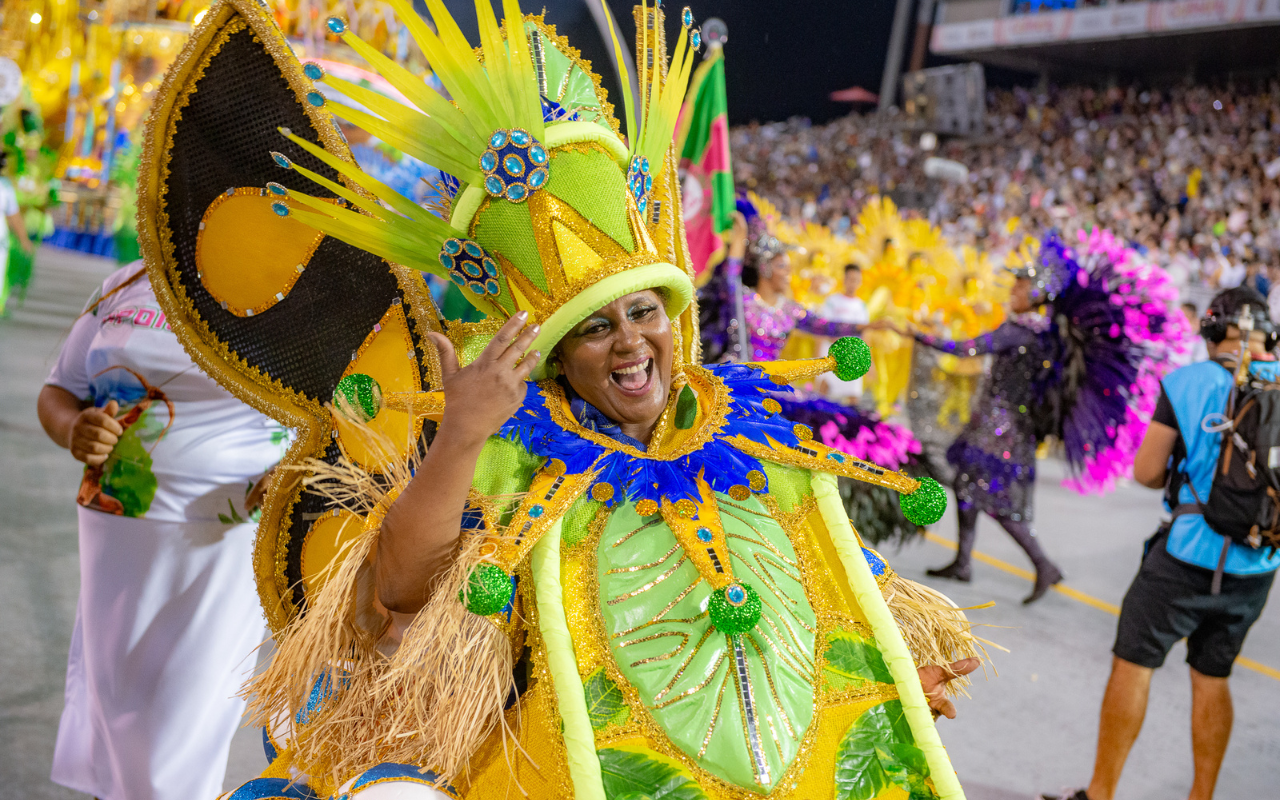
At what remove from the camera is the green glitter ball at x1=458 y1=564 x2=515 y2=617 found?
1234 mm

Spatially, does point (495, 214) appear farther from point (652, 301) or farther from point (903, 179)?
point (903, 179)

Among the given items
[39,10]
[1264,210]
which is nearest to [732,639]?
[1264,210]

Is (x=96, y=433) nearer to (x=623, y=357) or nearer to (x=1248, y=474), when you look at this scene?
(x=623, y=357)

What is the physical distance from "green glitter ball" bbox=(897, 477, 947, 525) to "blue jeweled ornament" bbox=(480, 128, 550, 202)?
736 millimetres

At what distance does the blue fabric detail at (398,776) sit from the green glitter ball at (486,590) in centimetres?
26

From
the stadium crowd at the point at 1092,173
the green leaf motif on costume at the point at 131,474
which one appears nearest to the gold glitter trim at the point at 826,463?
the green leaf motif on costume at the point at 131,474

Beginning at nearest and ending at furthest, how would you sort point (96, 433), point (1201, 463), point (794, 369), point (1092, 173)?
point (794, 369) < point (96, 433) < point (1201, 463) < point (1092, 173)

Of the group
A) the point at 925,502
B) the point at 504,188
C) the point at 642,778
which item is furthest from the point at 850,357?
the point at 642,778

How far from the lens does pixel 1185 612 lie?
295 centimetres

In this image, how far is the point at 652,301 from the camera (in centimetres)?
152

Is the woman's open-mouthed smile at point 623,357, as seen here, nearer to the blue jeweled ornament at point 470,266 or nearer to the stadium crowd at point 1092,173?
the blue jeweled ornament at point 470,266

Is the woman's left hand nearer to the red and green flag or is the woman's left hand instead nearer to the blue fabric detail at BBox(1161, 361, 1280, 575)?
the blue fabric detail at BBox(1161, 361, 1280, 575)

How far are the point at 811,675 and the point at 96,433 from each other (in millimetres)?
1645

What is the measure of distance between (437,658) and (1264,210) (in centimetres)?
1650
